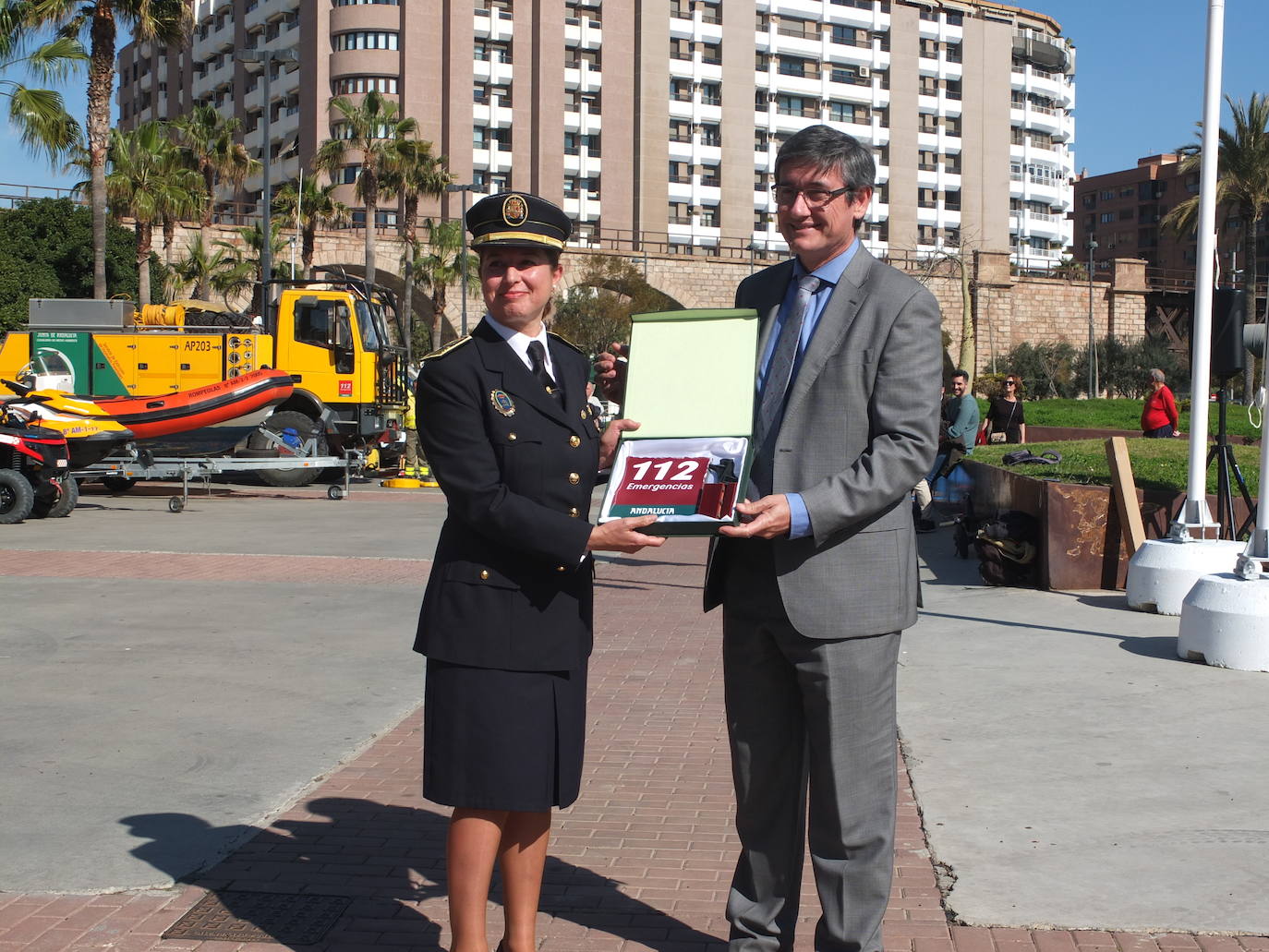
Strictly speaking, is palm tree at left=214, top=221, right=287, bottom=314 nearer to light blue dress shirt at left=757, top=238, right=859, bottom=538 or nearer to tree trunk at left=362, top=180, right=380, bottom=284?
tree trunk at left=362, top=180, right=380, bottom=284

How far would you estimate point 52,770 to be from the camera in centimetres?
529

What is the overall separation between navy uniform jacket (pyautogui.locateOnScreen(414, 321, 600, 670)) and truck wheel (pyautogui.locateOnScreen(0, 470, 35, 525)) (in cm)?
1315

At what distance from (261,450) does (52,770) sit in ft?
51.2

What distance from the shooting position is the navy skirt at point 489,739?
3.13 m

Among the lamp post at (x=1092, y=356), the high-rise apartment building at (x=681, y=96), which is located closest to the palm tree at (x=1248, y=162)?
the lamp post at (x=1092, y=356)

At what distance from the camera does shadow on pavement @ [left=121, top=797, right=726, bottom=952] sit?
12.3 feet

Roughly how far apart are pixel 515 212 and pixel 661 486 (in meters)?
0.73

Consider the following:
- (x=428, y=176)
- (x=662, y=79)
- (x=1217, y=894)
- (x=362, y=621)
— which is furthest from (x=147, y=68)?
(x=1217, y=894)

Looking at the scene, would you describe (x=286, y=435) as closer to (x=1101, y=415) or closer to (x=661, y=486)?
(x=661, y=486)

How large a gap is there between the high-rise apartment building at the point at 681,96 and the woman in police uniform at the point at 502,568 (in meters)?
67.6

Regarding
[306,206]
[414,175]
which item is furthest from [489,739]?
[414,175]

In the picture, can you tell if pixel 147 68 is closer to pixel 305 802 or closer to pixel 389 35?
pixel 389 35

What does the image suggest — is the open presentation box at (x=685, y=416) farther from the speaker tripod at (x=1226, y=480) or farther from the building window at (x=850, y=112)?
the building window at (x=850, y=112)

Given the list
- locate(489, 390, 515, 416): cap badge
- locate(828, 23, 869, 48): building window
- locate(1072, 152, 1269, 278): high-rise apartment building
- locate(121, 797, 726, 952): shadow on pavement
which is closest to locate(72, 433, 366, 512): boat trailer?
locate(121, 797, 726, 952): shadow on pavement
